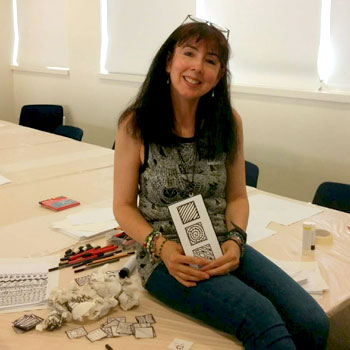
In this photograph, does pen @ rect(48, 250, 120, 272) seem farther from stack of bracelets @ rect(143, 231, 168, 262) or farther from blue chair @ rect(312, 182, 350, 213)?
blue chair @ rect(312, 182, 350, 213)

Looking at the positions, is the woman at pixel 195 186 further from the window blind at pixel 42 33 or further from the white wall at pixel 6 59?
the white wall at pixel 6 59

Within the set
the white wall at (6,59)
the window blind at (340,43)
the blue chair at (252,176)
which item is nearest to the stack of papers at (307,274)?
the blue chair at (252,176)

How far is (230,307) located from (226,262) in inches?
6.6

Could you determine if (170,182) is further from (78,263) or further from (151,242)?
(78,263)

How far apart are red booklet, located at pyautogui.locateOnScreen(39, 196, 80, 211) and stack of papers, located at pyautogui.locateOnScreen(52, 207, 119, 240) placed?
0.35ft

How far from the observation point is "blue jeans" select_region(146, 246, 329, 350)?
1167 millimetres

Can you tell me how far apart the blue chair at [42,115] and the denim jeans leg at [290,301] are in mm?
3789

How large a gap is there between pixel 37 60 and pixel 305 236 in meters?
4.36

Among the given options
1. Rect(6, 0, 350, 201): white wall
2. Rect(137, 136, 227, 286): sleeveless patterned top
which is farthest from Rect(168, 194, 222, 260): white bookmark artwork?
Rect(6, 0, 350, 201): white wall

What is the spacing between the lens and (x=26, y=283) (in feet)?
4.83

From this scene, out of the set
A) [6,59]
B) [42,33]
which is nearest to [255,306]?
[42,33]

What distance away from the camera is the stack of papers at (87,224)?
6.10 feet

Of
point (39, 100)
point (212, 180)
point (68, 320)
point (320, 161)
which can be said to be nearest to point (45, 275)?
point (68, 320)

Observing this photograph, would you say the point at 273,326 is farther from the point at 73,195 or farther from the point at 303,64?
the point at 303,64
